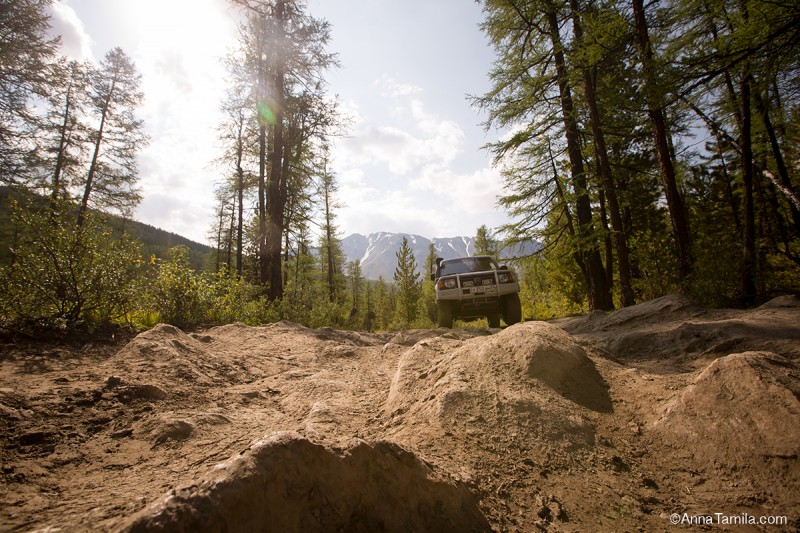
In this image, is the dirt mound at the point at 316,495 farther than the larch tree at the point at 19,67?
No

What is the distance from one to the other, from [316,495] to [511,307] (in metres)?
6.99

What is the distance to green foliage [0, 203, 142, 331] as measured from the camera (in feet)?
12.8

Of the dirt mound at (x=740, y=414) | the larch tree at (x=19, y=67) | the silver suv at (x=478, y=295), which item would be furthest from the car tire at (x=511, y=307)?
the larch tree at (x=19, y=67)

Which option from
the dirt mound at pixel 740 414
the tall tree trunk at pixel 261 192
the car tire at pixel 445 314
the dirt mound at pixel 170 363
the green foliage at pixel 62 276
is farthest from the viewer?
the tall tree trunk at pixel 261 192

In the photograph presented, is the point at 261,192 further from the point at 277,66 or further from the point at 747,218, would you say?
the point at 747,218

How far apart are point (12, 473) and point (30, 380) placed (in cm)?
158

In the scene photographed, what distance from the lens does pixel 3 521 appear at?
101 cm

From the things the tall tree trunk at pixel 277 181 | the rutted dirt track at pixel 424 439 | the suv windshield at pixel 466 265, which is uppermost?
the tall tree trunk at pixel 277 181

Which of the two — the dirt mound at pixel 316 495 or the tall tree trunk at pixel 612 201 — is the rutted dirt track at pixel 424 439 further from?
the tall tree trunk at pixel 612 201

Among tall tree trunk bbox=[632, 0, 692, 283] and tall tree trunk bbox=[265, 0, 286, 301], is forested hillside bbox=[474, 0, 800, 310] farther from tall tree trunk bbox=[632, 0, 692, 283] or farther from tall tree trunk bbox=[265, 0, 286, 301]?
tall tree trunk bbox=[265, 0, 286, 301]

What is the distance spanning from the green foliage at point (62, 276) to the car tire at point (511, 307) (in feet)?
22.6

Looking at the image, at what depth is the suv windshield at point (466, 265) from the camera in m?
8.96

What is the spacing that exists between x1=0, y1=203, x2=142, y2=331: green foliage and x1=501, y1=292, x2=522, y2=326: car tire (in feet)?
22.6

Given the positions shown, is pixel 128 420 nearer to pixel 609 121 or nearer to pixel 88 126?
pixel 609 121
